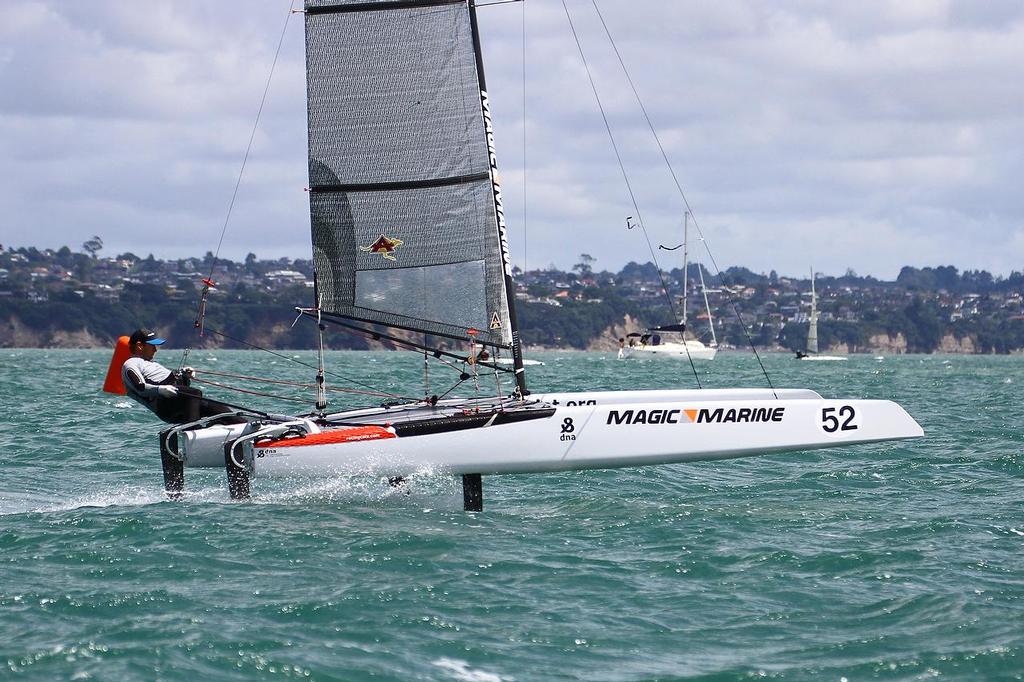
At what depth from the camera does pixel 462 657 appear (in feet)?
22.1

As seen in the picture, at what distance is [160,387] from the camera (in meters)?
11.6

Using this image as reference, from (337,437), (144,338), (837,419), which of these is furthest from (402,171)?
(837,419)

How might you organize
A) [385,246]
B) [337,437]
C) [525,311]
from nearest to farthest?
1. [337,437]
2. [385,246]
3. [525,311]

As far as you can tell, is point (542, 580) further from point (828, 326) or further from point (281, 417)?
point (828, 326)

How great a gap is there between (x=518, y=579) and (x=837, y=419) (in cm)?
419

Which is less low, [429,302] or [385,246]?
[385,246]

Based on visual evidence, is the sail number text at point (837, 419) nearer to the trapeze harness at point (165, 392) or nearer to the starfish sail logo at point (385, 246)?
the starfish sail logo at point (385, 246)

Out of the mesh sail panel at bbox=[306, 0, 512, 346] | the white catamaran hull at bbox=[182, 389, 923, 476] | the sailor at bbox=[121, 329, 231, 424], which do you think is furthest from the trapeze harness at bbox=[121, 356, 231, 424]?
the mesh sail panel at bbox=[306, 0, 512, 346]

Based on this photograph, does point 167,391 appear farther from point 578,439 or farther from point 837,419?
point 837,419

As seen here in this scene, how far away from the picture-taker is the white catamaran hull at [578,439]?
11016 millimetres

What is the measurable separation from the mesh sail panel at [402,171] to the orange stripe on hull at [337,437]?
4.34ft

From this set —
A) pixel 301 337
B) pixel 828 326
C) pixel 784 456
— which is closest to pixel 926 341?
pixel 828 326

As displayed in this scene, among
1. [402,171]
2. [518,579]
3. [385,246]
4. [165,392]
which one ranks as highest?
[402,171]

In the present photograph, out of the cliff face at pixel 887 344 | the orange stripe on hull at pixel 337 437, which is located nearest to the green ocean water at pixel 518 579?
the orange stripe on hull at pixel 337 437
